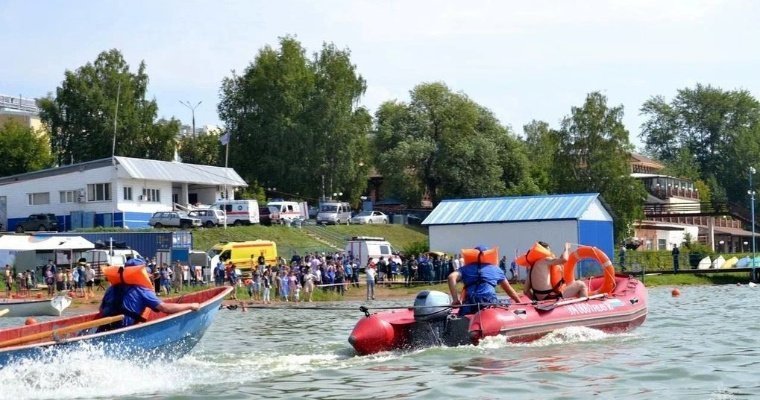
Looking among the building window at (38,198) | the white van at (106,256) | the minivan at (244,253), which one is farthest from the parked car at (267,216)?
the white van at (106,256)

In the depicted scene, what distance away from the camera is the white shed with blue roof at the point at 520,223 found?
5381 centimetres

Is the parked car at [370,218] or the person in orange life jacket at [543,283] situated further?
the parked car at [370,218]

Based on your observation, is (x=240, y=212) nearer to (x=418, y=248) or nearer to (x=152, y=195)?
(x=152, y=195)

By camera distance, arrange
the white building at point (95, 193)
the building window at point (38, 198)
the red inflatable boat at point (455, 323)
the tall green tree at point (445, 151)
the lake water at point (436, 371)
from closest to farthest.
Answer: the lake water at point (436, 371) < the red inflatable boat at point (455, 323) < the white building at point (95, 193) < the building window at point (38, 198) < the tall green tree at point (445, 151)

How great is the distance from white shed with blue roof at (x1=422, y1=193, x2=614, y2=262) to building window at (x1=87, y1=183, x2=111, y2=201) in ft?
64.4

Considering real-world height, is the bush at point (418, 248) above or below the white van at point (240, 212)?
below

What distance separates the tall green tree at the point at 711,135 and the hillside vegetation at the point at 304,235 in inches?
1858

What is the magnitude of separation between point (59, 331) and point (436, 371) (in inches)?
228

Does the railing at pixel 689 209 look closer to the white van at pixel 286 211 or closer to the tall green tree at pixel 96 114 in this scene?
the white van at pixel 286 211

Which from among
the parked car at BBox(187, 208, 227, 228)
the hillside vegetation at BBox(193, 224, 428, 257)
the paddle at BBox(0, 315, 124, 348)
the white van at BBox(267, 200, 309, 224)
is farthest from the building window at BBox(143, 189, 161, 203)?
the paddle at BBox(0, 315, 124, 348)

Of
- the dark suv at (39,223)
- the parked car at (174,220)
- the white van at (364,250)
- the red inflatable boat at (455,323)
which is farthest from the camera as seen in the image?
the dark suv at (39,223)

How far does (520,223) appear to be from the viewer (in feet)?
178

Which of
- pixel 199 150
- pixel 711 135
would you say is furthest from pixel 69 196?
pixel 711 135

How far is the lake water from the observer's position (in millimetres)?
16312
